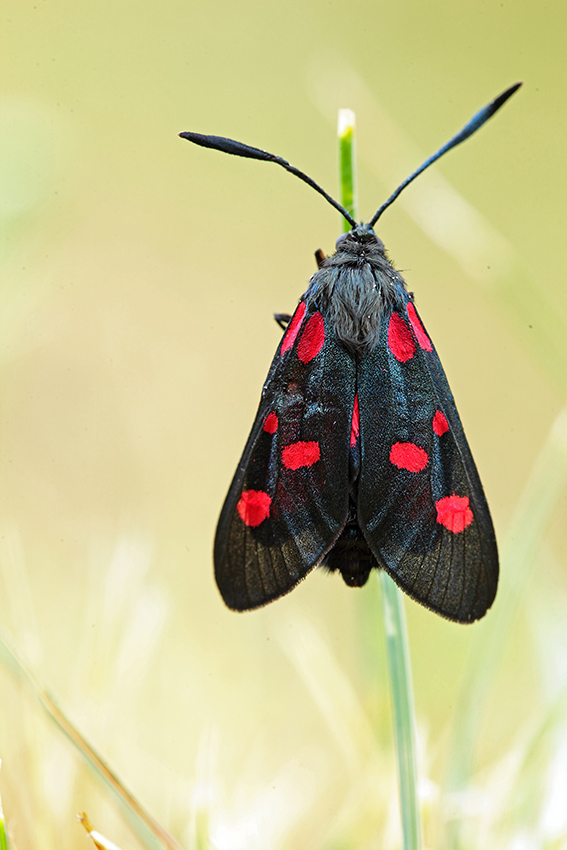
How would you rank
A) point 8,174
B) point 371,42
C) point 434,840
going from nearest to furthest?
1. point 434,840
2. point 8,174
3. point 371,42

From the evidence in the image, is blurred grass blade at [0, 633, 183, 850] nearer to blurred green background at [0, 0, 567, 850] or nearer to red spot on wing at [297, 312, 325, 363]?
blurred green background at [0, 0, 567, 850]

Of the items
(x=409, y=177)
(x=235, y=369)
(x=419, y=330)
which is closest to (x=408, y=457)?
(x=419, y=330)

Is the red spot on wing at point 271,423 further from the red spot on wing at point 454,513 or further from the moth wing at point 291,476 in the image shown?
the red spot on wing at point 454,513

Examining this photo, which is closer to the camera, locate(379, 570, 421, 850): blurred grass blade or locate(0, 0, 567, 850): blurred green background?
locate(379, 570, 421, 850): blurred grass blade

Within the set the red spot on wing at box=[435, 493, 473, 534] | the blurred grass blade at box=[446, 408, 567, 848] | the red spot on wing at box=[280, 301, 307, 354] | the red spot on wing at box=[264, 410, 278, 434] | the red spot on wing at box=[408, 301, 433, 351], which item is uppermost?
the red spot on wing at box=[280, 301, 307, 354]

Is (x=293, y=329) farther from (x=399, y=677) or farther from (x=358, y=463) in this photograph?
(x=399, y=677)

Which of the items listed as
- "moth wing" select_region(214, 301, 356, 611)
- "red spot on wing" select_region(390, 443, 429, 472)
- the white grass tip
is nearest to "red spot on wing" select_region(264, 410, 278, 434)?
"moth wing" select_region(214, 301, 356, 611)

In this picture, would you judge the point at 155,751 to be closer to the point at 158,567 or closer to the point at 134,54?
Answer: the point at 158,567

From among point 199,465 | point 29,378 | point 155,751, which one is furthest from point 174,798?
point 29,378
